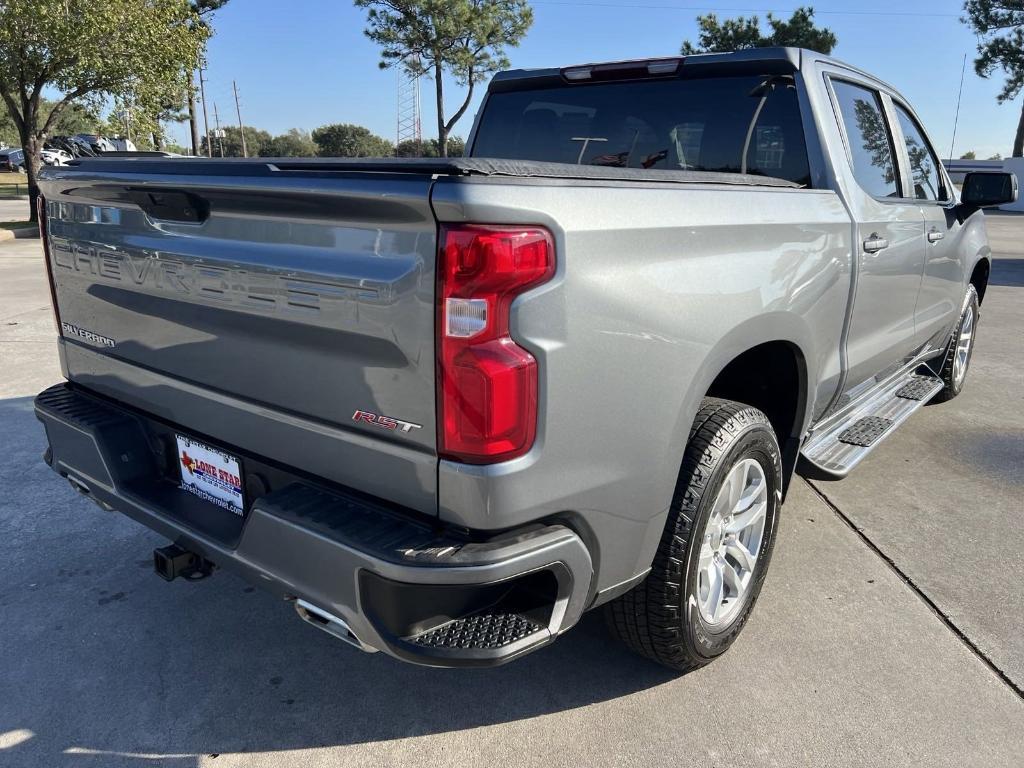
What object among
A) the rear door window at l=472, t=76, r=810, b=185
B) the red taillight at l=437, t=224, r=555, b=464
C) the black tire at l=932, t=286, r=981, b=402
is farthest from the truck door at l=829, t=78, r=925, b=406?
the red taillight at l=437, t=224, r=555, b=464

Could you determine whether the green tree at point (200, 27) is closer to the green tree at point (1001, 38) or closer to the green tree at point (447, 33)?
the green tree at point (447, 33)

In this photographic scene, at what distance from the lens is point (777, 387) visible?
2.92 m

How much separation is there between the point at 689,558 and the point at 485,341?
3.35ft

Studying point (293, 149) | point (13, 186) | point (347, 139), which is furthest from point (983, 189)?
point (13, 186)

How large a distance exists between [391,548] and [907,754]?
1.62 metres

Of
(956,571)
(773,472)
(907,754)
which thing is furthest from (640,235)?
(956,571)

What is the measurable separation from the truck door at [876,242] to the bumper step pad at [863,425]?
0.41ft

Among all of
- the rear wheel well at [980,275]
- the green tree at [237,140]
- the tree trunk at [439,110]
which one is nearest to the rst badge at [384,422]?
the rear wheel well at [980,275]

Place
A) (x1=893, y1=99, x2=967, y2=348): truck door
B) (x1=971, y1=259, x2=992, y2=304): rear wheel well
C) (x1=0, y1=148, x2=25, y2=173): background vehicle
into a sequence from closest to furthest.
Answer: (x1=893, y1=99, x2=967, y2=348): truck door → (x1=971, y1=259, x2=992, y2=304): rear wheel well → (x1=0, y1=148, x2=25, y2=173): background vehicle

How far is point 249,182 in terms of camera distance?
1923 mm

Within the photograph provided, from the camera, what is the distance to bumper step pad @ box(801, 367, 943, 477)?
324 centimetres

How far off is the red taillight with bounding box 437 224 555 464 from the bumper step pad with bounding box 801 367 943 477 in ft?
5.97

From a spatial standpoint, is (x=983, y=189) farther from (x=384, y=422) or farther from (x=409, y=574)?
(x=409, y=574)

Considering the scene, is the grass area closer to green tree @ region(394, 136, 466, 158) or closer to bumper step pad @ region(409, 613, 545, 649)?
green tree @ region(394, 136, 466, 158)
